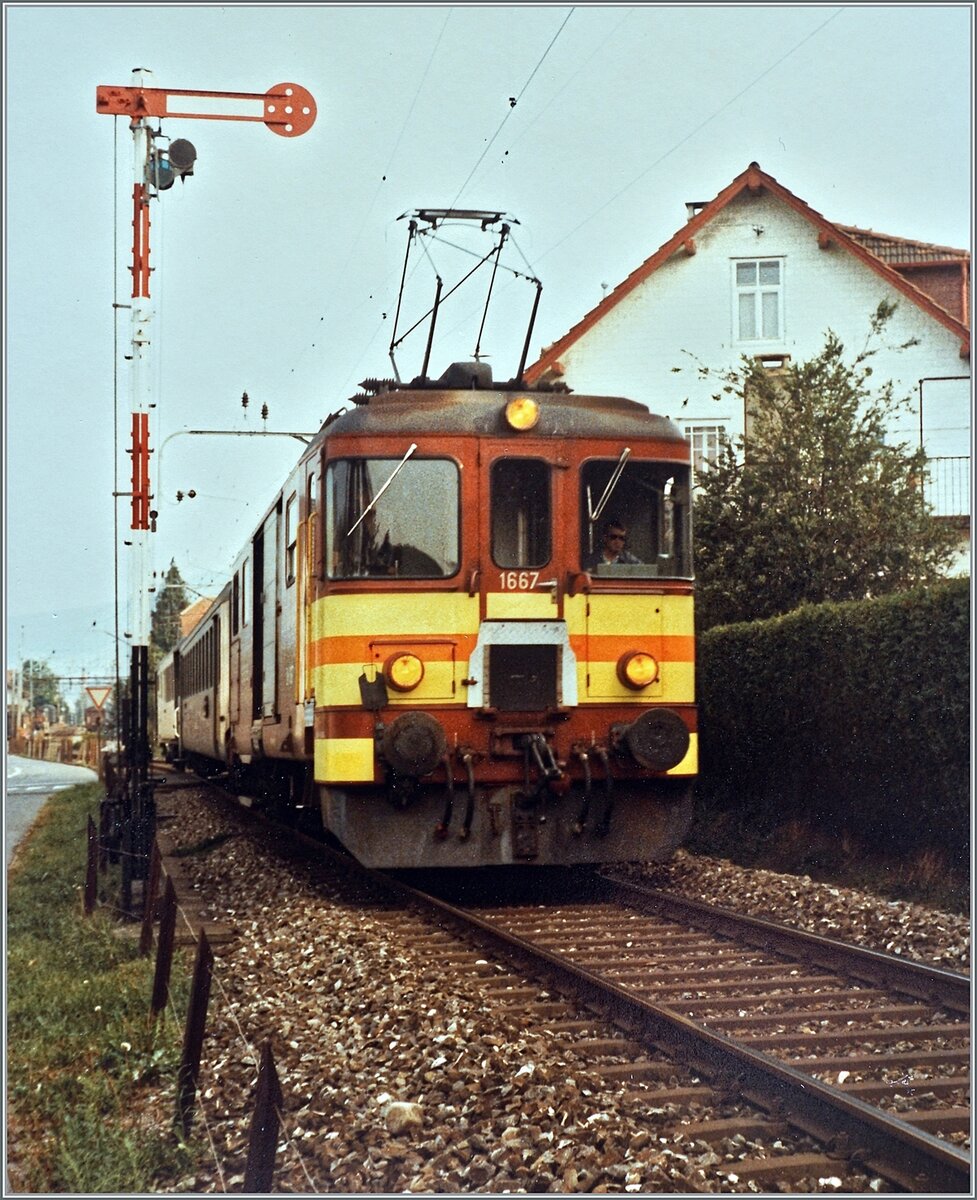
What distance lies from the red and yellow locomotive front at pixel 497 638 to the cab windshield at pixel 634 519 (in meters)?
0.01

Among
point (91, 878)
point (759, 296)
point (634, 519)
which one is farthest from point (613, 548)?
point (759, 296)

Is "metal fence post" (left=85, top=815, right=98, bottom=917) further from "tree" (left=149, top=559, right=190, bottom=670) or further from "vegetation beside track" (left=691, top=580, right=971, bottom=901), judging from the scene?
"tree" (left=149, top=559, right=190, bottom=670)

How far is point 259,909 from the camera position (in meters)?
10.5

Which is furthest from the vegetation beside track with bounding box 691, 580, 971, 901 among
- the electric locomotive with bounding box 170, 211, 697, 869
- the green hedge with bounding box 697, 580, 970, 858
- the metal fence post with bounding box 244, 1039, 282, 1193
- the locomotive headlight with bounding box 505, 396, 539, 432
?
the metal fence post with bounding box 244, 1039, 282, 1193

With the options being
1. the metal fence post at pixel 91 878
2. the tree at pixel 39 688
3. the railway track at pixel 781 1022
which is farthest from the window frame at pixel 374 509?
the tree at pixel 39 688

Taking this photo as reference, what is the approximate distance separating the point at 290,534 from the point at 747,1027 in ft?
20.0

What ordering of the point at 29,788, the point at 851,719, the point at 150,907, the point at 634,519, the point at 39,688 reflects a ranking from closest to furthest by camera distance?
the point at 150,907 < the point at 634,519 < the point at 851,719 < the point at 29,788 < the point at 39,688

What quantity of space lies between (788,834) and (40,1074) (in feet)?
24.5

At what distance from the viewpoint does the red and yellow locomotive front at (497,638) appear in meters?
Result: 9.27

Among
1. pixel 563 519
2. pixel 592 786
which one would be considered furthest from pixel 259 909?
pixel 563 519

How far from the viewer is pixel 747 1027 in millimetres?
6387

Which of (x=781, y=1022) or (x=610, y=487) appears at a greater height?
(x=610, y=487)

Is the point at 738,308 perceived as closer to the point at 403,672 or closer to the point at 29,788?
the point at 403,672

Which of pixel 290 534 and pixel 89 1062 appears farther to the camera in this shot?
pixel 290 534
